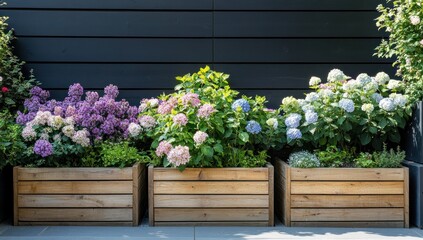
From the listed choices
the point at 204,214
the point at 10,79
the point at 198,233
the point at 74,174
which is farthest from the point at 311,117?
the point at 10,79

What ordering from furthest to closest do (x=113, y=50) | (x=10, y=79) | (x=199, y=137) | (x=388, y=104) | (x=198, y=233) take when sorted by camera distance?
(x=113, y=50) < (x=10, y=79) < (x=388, y=104) < (x=199, y=137) < (x=198, y=233)

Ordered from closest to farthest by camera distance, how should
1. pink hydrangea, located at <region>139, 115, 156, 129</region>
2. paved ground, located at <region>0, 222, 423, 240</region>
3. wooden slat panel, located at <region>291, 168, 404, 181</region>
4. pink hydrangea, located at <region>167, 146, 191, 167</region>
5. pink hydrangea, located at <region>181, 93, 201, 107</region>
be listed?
paved ground, located at <region>0, 222, 423, 240</region>
pink hydrangea, located at <region>167, 146, 191, 167</region>
wooden slat panel, located at <region>291, 168, 404, 181</region>
pink hydrangea, located at <region>181, 93, 201, 107</region>
pink hydrangea, located at <region>139, 115, 156, 129</region>

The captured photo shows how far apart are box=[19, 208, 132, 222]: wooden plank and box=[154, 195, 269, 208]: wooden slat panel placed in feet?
1.00

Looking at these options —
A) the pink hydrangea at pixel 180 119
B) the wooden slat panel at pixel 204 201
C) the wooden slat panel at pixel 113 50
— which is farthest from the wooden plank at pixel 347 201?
the wooden slat panel at pixel 113 50

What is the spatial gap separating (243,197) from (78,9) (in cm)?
272

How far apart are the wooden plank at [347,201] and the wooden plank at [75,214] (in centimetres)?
149

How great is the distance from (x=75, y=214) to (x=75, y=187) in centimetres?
24

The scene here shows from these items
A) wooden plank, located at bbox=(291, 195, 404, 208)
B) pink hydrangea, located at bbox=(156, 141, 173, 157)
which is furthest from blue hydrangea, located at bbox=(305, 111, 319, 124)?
pink hydrangea, located at bbox=(156, 141, 173, 157)

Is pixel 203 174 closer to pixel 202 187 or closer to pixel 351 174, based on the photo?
pixel 202 187

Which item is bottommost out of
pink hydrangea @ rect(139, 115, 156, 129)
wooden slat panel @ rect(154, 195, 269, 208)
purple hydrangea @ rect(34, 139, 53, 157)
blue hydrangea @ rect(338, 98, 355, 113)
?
wooden slat panel @ rect(154, 195, 269, 208)

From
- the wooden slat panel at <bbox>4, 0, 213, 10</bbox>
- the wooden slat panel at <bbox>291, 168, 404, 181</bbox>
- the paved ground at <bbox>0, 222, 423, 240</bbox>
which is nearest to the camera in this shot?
the paved ground at <bbox>0, 222, 423, 240</bbox>

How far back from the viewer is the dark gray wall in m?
5.13

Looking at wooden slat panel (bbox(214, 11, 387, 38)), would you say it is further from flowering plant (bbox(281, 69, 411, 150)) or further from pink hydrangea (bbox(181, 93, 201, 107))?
pink hydrangea (bbox(181, 93, 201, 107))

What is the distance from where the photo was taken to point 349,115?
4324mm
